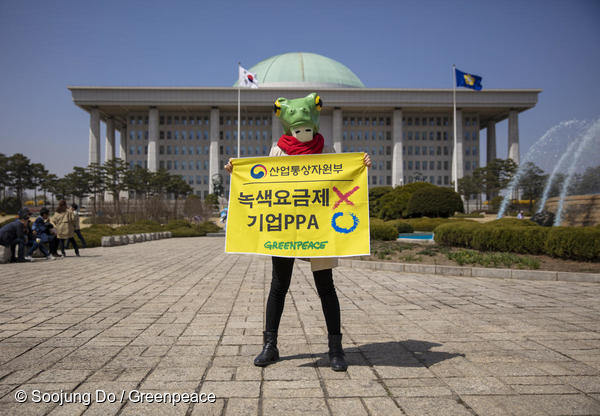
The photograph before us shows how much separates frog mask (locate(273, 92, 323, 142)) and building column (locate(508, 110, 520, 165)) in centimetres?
8931

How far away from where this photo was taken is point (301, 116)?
367cm

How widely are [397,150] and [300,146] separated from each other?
86.8m

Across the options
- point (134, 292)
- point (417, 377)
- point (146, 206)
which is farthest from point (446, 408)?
point (146, 206)

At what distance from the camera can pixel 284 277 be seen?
11.7 feet

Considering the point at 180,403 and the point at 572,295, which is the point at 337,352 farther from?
the point at 572,295

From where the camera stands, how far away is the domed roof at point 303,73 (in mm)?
94438

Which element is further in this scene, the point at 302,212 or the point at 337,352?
the point at 302,212

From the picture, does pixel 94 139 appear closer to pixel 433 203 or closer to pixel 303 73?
pixel 303 73

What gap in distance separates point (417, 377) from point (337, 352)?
0.63 metres

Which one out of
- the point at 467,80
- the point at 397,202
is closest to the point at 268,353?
the point at 397,202

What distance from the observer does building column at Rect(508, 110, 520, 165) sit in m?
82.9

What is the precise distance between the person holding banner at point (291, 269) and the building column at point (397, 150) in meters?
85.1

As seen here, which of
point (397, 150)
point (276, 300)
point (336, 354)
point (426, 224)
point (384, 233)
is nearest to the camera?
point (336, 354)

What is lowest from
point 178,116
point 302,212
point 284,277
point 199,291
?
point 199,291
